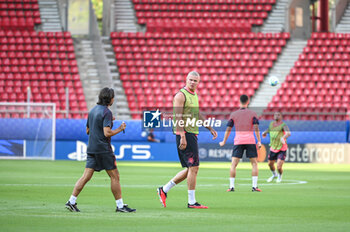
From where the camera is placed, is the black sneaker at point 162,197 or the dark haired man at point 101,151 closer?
the dark haired man at point 101,151

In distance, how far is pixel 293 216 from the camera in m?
10.5

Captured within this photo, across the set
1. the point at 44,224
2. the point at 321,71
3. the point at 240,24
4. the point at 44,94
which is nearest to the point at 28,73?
the point at 44,94

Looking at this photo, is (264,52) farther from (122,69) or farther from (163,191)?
(163,191)

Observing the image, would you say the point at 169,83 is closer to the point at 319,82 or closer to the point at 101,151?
the point at 319,82

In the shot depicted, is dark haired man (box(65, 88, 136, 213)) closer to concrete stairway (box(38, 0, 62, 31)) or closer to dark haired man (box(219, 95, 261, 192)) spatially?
dark haired man (box(219, 95, 261, 192))

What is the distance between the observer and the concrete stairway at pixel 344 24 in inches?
1726

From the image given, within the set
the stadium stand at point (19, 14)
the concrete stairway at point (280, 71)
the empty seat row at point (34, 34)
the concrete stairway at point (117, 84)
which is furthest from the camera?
the stadium stand at point (19, 14)

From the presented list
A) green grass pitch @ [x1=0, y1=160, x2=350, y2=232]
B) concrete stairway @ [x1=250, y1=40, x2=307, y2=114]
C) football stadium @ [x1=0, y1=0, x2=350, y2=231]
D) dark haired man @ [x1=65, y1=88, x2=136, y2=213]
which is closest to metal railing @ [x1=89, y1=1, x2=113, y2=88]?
football stadium @ [x1=0, y1=0, x2=350, y2=231]

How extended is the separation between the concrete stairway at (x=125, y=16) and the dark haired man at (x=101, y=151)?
3350 cm

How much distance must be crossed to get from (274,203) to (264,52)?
29.1 metres

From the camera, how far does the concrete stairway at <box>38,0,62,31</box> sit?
43.4 metres

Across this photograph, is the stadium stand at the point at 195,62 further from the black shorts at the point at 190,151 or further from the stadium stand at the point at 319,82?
the black shorts at the point at 190,151

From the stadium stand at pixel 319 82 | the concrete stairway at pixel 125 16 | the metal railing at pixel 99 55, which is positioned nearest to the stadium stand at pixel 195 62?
the metal railing at pixel 99 55

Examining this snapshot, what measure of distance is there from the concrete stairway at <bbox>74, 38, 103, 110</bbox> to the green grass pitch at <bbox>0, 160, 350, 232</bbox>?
20.3 m
